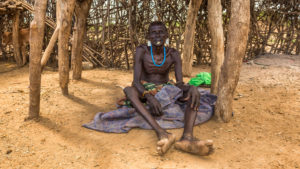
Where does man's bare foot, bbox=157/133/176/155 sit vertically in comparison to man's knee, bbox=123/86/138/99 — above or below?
below

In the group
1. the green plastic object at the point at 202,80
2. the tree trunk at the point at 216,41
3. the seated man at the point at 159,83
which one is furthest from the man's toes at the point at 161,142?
the green plastic object at the point at 202,80

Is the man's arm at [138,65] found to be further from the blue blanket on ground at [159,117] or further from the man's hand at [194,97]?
the man's hand at [194,97]

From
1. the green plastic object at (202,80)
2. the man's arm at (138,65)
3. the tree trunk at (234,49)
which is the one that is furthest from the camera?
the green plastic object at (202,80)

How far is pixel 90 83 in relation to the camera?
407 cm

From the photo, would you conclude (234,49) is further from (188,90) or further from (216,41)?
(216,41)

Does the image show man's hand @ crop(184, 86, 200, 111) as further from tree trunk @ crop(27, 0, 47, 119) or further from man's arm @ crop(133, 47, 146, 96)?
tree trunk @ crop(27, 0, 47, 119)

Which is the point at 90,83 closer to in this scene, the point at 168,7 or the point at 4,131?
the point at 4,131

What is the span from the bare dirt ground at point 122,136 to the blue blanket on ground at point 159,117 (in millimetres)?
87

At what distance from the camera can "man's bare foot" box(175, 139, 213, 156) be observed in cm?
179

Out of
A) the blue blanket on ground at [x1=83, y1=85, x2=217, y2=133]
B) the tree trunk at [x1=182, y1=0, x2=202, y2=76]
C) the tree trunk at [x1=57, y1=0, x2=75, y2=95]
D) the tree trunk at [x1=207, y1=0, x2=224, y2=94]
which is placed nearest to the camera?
the blue blanket on ground at [x1=83, y1=85, x2=217, y2=133]

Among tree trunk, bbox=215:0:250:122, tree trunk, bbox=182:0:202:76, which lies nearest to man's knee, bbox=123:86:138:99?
tree trunk, bbox=215:0:250:122

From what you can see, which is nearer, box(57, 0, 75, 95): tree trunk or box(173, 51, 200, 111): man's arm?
box(173, 51, 200, 111): man's arm

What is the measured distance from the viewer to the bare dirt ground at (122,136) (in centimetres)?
177

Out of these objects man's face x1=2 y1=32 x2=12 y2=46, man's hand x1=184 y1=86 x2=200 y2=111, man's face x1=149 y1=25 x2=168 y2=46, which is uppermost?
man's face x1=2 y1=32 x2=12 y2=46
